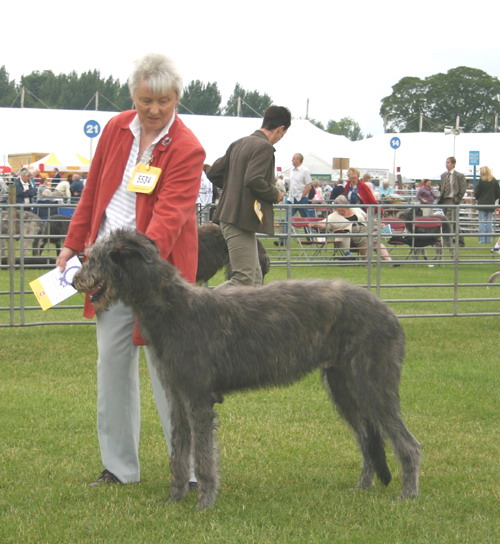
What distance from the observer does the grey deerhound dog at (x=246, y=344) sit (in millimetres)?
4699

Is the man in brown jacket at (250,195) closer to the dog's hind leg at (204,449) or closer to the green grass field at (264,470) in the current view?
the green grass field at (264,470)

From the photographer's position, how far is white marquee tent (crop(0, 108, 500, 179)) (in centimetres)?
4303

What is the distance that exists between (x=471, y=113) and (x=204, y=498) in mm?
120736

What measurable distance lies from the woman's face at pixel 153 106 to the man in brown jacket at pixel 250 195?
12.2ft

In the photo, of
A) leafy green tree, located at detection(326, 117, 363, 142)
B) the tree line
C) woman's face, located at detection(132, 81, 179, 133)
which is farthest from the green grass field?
leafy green tree, located at detection(326, 117, 363, 142)

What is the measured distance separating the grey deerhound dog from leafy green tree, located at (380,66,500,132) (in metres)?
117

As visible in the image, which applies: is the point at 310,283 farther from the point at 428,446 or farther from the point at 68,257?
the point at 428,446

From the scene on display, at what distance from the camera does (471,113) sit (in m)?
120

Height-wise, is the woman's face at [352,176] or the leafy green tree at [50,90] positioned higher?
the leafy green tree at [50,90]

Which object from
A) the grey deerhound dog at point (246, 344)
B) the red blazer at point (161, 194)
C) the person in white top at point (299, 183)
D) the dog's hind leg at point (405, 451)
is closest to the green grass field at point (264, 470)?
the dog's hind leg at point (405, 451)

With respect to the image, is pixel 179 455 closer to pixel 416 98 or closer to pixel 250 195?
pixel 250 195

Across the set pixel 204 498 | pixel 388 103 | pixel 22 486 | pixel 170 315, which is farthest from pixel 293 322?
pixel 388 103

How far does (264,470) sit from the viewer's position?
5.74 m

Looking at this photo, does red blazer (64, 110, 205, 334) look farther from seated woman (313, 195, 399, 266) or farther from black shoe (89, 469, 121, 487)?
seated woman (313, 195, 399, 266)
